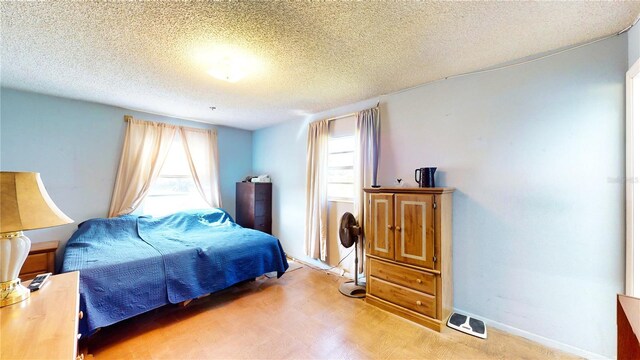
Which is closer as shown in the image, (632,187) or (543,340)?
(632,187)

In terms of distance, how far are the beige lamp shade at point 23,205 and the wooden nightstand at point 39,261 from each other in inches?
94.5

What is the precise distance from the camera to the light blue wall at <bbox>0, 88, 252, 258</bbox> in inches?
112

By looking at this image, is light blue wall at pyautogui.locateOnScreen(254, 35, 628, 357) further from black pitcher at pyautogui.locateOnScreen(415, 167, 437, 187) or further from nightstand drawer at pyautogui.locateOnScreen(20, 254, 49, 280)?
nightstand drawer at pyautogui.locateOnScreen(20, 254, 49, 280)

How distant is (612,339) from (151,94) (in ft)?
16.3

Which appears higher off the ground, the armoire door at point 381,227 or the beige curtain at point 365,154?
the beige curtain at point 365,154

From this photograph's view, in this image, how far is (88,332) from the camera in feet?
5.97

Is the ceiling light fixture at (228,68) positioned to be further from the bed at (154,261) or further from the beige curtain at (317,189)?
the bed at (154,261)

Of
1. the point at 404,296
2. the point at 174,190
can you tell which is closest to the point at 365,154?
the point at 404,296

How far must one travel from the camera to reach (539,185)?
2016 millimetres

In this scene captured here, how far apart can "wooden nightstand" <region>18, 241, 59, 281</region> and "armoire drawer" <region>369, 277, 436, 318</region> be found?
145 inches

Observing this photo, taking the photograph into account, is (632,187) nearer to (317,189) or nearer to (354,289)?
(354,289)

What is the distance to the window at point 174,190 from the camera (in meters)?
3.85

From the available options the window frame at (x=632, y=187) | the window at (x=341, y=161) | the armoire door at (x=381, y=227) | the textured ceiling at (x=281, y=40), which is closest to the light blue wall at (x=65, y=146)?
the textured ceiling at (x=281, y=40)

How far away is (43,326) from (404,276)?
2.46 metres
